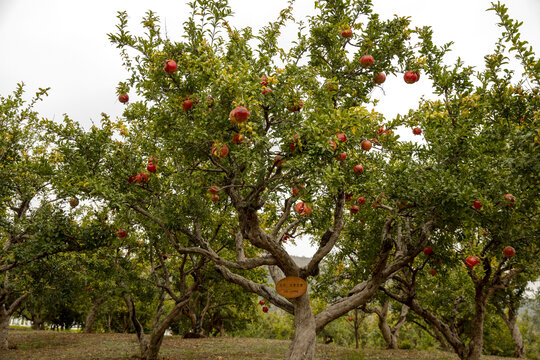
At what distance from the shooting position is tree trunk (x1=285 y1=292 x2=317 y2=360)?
342 inches

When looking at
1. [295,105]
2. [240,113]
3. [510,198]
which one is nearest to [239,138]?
[240,113]

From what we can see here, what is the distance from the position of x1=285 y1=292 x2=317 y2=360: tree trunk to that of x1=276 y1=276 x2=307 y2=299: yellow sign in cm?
44

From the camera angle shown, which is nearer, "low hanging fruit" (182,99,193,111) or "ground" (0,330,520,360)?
"low hanging fruit" (182,99,193,111)

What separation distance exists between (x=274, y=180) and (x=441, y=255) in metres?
6.67

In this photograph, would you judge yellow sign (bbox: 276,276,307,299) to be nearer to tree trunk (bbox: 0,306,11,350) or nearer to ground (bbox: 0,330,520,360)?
ground (bbox: 0,330,520,360)

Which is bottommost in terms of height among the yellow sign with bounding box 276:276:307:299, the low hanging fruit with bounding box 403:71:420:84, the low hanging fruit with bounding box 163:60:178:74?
the yellow sign with bounding box 276:276:307:299

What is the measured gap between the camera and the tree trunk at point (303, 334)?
28.5ft

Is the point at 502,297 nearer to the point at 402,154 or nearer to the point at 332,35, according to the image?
the point at 402,154

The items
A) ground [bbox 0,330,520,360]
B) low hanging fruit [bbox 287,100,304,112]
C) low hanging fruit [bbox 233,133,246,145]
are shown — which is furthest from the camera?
ground [bbox 0,330,520,360]

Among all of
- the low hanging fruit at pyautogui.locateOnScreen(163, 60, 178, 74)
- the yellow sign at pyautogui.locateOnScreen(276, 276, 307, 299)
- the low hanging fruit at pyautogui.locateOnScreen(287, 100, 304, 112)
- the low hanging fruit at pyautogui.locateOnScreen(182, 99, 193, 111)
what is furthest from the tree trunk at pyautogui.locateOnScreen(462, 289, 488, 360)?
the low hanging fruit at pyautogui.locateOnScreen(163, 60, 178, 74)

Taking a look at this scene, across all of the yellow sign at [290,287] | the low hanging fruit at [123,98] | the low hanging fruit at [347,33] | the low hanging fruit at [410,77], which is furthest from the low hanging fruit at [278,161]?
the low hanging fruit at [123,98]

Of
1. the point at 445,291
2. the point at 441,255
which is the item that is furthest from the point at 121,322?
the point at 441,255

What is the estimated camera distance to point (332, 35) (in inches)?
350

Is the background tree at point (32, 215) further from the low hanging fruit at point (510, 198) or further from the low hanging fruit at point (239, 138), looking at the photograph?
the low hanging fruit at point (510, 198)
